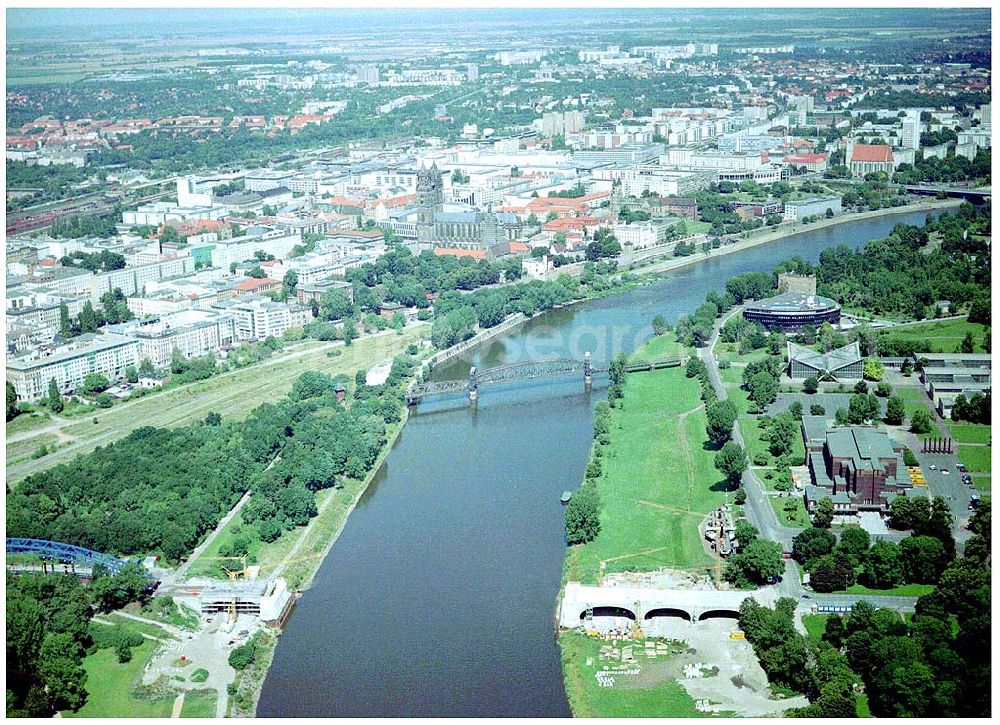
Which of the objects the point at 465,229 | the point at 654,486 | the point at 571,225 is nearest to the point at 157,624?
the point at 654,486

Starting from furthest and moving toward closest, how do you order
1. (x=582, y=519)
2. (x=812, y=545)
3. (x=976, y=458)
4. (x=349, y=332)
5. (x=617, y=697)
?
(x=349, y=332) < (x=976, y=458) < (x=582, y=519) < (x=812, y=545) < (x=617, y=697)

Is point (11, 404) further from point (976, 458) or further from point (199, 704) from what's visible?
point (976, 458)

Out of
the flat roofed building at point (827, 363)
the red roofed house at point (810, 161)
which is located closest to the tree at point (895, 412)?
the flat roofed building at point (827, 363)

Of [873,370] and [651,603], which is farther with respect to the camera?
[873,370]

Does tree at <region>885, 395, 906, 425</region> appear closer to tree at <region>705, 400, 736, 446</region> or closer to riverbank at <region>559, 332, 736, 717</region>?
tree at <region>705, 400, 736, 446</region>

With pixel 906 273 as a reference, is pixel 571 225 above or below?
below

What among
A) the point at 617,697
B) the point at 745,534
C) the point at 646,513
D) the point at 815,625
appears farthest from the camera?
the point at 646,513

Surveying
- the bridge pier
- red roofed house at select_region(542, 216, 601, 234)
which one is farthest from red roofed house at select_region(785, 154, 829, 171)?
the bridge pier

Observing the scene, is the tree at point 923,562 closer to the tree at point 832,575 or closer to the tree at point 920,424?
the tree at point 832,575
